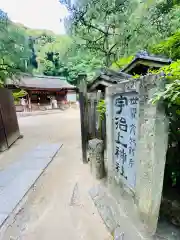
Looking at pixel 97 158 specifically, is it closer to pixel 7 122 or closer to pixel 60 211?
pixel 60 211

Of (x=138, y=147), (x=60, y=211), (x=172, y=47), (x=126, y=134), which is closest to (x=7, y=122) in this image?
(x=60, y=211)

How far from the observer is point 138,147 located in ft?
6.56

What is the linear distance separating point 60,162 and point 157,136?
3673 mm

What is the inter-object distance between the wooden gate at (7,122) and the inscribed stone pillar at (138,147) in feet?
15.6

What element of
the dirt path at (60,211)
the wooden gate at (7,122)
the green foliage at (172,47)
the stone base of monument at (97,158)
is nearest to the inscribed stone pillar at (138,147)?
the dirt path at (60,211)

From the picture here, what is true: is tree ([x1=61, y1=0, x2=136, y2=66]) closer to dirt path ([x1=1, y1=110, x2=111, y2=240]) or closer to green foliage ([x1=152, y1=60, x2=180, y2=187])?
dirt path ([x1=1, y1=110, x2=111, y2=240])


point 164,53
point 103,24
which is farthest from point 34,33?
point 164,53

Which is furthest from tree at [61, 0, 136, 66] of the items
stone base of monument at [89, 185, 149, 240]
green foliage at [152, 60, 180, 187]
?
stone base of monument at [89, 185, 149, 240]

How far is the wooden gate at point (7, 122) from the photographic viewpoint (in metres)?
6.02

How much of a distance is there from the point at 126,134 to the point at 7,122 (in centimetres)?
557

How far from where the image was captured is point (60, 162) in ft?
15.8

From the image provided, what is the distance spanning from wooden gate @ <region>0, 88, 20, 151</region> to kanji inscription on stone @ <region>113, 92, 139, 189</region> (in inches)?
190

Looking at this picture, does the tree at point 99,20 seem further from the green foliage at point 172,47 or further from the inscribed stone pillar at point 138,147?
the inscribed stone pillar at point 138,147

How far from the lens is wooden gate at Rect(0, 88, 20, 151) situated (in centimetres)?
602
